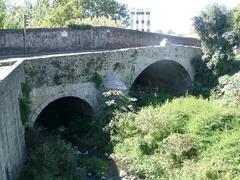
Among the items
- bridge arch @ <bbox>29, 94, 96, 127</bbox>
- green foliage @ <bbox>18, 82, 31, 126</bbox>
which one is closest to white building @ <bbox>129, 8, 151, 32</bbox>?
bridge arch @ <bbox>29, 94, 96, 127</bbox>

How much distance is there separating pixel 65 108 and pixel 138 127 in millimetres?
4876

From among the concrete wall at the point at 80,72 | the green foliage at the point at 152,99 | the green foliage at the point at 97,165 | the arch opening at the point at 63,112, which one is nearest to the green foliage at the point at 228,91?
the green foliage at the point at 152,99

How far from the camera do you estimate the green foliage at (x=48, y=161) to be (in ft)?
43.2

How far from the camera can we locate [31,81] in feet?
54.6

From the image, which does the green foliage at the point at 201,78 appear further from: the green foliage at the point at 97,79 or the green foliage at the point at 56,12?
the green foliage at the point at 97,79

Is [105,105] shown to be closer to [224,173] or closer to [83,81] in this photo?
[83,81]

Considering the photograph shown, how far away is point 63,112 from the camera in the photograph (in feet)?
71.1

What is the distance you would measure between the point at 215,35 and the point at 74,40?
924 cm

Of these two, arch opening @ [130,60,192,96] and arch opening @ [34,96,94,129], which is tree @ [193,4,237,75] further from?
arch opening @ [34,96,94,129]

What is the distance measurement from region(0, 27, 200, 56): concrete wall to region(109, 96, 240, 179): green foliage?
7.14 meters

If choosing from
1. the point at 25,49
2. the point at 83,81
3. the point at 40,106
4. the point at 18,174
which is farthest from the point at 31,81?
the point at 25,49

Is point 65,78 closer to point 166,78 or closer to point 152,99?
point 152,99

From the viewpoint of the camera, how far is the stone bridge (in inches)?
468

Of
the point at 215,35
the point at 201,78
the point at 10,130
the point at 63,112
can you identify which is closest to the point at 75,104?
the point at 63,112
